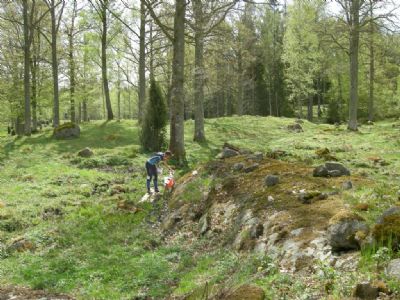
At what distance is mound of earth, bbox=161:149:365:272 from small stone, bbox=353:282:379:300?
33.0 inches

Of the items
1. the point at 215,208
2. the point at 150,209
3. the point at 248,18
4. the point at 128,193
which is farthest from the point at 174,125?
the point at 248,18

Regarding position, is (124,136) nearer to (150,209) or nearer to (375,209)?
(150,209)

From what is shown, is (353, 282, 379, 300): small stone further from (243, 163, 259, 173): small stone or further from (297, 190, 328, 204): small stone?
(243, 163, 259, 173): small stone

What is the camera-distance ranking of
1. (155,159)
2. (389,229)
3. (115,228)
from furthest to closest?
(155,159) < (115,228) < (389,229)

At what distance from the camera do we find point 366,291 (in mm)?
4570

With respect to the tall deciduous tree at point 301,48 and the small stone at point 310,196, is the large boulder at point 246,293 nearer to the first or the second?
the small stone at point 310,196

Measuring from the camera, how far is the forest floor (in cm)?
737

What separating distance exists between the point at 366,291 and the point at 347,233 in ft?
4.65

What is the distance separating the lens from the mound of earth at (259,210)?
668 cm

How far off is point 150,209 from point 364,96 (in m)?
45.3

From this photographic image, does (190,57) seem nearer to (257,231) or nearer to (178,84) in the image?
(178,84)

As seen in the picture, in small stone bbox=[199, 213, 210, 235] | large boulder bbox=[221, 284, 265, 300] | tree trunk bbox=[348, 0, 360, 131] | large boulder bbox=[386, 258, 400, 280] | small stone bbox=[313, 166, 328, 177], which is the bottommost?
small stone bbox=[199, 213, 210, 235]

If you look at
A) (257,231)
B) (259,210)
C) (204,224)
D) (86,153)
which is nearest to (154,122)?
(86,153)

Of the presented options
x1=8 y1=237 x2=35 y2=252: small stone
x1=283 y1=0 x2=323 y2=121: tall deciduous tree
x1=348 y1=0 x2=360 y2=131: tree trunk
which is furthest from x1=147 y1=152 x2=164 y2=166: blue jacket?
x1=283 y1=0 x2=323 y2=121: tall deciduous tree
